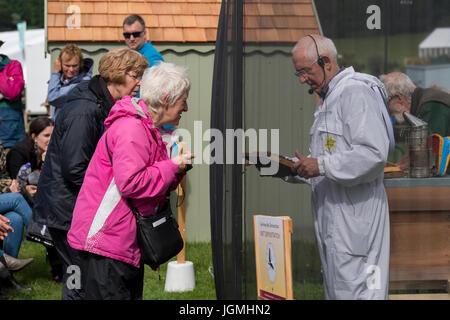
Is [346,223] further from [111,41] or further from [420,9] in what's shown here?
[111,41]

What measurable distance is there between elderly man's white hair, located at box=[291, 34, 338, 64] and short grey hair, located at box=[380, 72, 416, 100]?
0.90 ft

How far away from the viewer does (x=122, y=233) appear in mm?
3795

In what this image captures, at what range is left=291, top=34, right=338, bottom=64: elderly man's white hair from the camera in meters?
3.46

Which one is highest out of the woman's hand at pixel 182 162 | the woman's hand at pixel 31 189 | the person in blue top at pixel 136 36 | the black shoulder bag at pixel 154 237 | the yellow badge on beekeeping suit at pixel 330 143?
the person in blue top at pixel 136 36

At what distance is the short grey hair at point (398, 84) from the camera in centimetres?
327

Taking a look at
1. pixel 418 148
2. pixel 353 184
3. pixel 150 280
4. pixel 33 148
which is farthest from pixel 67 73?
pixel 418 148

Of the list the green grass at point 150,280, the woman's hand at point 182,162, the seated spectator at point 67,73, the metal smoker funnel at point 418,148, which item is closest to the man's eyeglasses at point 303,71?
the metal smoker funnel at point 418,148

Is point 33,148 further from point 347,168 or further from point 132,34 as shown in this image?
point 347,168

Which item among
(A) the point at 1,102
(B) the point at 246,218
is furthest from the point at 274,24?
(A) the point at 1,102

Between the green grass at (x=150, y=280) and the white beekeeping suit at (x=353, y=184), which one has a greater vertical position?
the white beekeeping suit at (x=353, y=184)

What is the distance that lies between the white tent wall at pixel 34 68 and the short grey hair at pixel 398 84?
14416mm

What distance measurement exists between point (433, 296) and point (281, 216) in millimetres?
865

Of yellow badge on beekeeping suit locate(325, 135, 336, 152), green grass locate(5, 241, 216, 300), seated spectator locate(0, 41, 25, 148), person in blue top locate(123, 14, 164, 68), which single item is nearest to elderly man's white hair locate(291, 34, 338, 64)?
yellow badge on beekeeping suit locate(325, 135, 336, 152)

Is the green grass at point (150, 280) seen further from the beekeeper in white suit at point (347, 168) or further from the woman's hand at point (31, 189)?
the beekeeper in white suit at point (347, 168)
